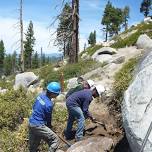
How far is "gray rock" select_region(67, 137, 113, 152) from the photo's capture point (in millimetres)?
10078

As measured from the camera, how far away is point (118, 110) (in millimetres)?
12773

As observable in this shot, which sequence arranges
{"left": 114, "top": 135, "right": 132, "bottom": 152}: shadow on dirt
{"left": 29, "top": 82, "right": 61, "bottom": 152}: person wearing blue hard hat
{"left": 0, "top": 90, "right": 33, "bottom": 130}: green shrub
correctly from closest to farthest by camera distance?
{"left": 29, "top": 82, "right": 61, "bottom": 152}: person wearing blue hard hat < {"left": 114, "top": 135, "right": 132, "bottom": 152}: shadow on dirt < {"left": 0, "top": 90, "right": 33, "bottom": 130}: green shrub

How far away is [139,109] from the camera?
846 centimetres

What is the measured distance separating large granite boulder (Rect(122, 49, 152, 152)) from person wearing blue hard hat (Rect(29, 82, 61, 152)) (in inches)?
73.9

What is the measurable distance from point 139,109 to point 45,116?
2776 millimetres

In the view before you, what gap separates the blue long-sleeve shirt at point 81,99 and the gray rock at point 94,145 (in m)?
0.95

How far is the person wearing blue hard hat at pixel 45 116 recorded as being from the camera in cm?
1023

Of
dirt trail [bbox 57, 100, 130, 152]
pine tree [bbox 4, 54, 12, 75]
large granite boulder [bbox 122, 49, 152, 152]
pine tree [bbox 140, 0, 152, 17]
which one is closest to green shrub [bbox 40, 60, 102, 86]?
dirt trail [bbox 57, 100, 130, 152]

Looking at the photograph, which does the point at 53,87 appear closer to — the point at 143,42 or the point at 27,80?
the point at 143,42

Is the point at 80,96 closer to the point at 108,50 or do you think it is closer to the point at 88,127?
the point at 88,127

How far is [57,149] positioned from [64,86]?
7.87 metres

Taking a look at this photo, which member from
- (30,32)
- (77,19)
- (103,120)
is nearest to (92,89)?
(103,120)

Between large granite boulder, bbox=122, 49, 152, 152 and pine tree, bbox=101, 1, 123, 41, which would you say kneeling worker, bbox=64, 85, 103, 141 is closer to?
large granite boulder, bbox=122, 49, 152, 152

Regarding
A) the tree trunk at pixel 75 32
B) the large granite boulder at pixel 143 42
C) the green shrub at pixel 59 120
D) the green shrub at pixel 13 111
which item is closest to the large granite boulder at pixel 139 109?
the green shrub at pixel 59 120
